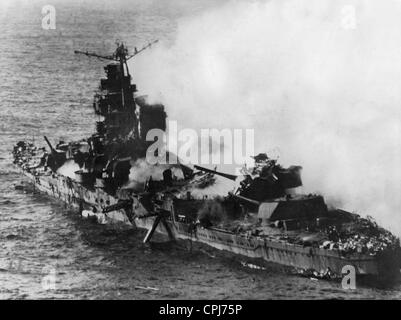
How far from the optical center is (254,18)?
3769 centimetres

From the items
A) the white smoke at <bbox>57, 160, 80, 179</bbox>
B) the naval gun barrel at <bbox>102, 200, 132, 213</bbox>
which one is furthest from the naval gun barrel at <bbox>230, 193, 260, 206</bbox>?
the white smoke at <bbox>57, 160, 80, 179</bbox>

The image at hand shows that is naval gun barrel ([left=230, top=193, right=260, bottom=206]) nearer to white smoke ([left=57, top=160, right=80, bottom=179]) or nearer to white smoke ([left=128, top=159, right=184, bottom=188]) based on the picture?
white smoke ([left=128, top=159, right=184, bottom=188])

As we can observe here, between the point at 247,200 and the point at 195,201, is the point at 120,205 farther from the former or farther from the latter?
the point at 247,200

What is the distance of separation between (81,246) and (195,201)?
7.72 meters

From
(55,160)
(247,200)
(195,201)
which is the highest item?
(55,160)

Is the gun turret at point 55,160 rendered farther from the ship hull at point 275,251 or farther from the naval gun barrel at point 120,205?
the naval gun barrel at point 120,205

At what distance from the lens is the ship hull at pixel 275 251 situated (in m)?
26.9

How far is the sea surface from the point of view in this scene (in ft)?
91.5

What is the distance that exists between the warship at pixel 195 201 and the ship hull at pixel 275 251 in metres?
0.05

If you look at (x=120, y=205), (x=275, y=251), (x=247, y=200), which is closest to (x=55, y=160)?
(x=120, y=205)

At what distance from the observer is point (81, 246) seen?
116ft

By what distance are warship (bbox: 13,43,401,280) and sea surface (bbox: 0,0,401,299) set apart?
3.19 feet
